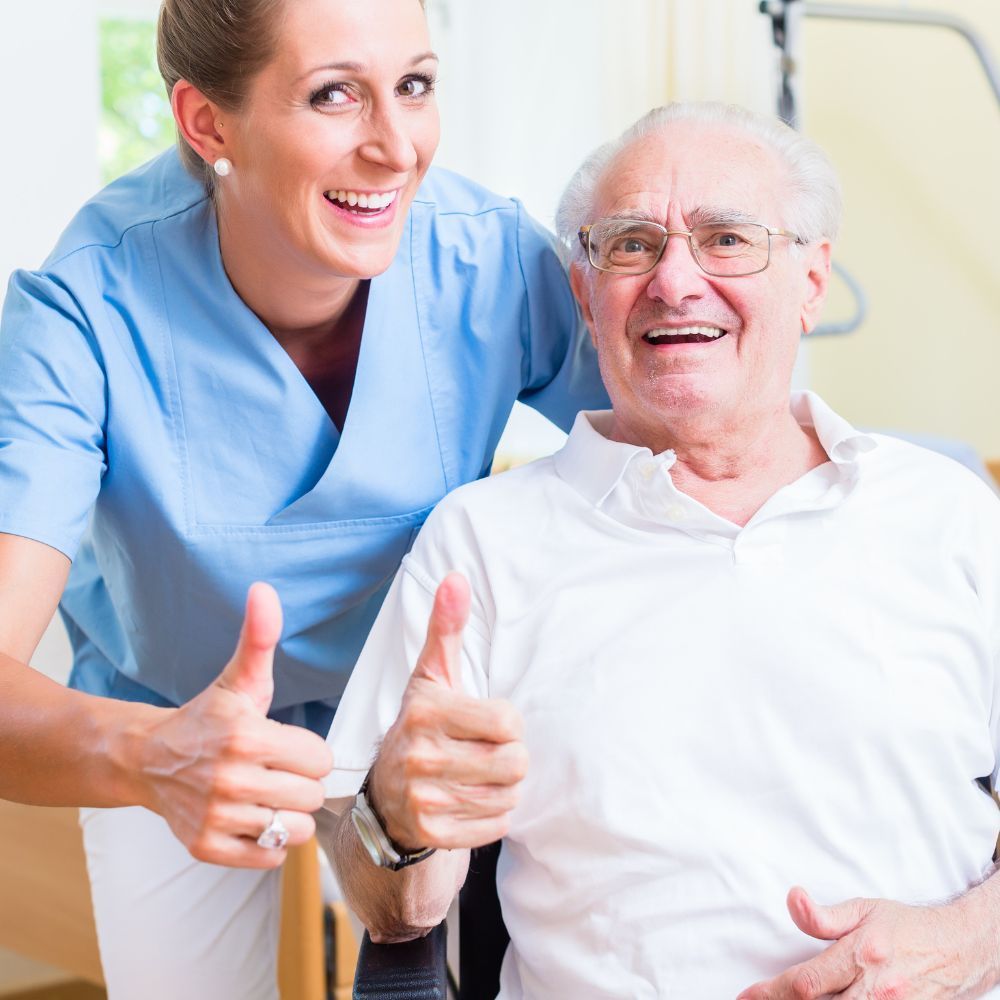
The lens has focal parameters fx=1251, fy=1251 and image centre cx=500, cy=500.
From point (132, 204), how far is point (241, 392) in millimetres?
277

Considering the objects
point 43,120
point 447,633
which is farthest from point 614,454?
point 43,120

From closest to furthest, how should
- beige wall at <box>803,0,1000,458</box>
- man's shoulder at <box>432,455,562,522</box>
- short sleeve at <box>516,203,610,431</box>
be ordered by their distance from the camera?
1. man's shoulder at <box>432,455,562,522</box>
2. short sleeve at <box>516,203,610,431</box>
3. beige wall at <box>803,0,1000,458</box>

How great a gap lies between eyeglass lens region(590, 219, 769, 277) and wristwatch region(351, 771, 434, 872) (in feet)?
2.13

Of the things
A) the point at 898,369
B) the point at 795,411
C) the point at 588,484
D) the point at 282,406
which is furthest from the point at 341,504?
the point at 898,369

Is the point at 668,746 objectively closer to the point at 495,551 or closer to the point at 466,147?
the point at 495,551

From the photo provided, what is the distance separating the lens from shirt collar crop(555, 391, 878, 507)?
4.53 feet

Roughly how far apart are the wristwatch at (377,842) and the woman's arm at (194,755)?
0.18 metres

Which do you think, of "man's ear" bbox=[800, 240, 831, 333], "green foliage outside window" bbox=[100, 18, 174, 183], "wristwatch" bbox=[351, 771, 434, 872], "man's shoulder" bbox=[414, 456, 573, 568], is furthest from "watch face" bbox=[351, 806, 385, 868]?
"green foliage outside window" bbox=[100, 18, 174, 183]

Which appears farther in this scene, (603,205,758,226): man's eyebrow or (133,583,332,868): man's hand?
(603,205,758,226): man's eyebrow

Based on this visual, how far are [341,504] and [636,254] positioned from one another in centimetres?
44

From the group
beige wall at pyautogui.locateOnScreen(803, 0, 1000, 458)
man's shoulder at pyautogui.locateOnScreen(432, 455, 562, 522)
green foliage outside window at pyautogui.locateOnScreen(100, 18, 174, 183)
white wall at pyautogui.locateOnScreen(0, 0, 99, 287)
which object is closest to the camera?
man's shoulder at pyautogui.locateOnScreen(432, 455, 562, 522)

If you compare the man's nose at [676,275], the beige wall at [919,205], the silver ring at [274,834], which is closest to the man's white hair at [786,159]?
the man's nose at [676,275]

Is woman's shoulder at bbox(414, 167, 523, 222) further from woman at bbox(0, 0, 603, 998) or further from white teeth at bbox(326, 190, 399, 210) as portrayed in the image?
white teeth at bbox(326, 190, 399, 210)

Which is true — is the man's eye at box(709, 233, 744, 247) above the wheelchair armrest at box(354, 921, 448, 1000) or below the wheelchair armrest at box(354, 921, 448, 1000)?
above
